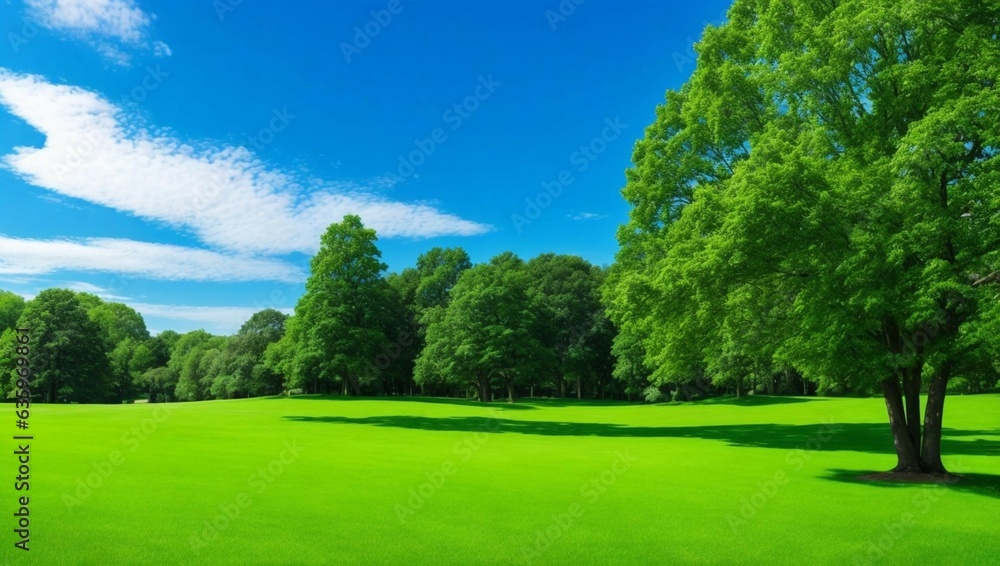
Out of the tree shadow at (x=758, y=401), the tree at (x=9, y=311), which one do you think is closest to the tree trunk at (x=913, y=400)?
the tree shadow at (x=758, y=401)

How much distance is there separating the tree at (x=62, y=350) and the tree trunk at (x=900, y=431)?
83.9m

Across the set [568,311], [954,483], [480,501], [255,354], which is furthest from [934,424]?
[255,354]

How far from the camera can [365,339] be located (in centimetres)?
6475

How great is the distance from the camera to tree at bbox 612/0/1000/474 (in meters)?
15.0

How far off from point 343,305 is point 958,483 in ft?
179

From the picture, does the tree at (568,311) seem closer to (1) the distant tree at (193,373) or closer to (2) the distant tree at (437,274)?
(2) the distant tree at (437,274)

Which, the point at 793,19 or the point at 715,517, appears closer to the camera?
the point at 715,517

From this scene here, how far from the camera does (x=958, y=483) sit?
59.5ft

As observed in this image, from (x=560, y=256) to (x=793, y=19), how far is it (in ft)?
267

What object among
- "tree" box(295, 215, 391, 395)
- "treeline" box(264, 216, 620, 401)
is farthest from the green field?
"tree" box(295, 215, 391, 395)

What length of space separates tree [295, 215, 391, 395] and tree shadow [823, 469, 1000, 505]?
50.5 meters

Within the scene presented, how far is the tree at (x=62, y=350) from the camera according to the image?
242 ft

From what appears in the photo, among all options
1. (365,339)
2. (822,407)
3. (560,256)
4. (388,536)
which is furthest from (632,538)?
(560,256)

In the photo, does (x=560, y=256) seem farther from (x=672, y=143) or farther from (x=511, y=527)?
(x=511, y=527)
